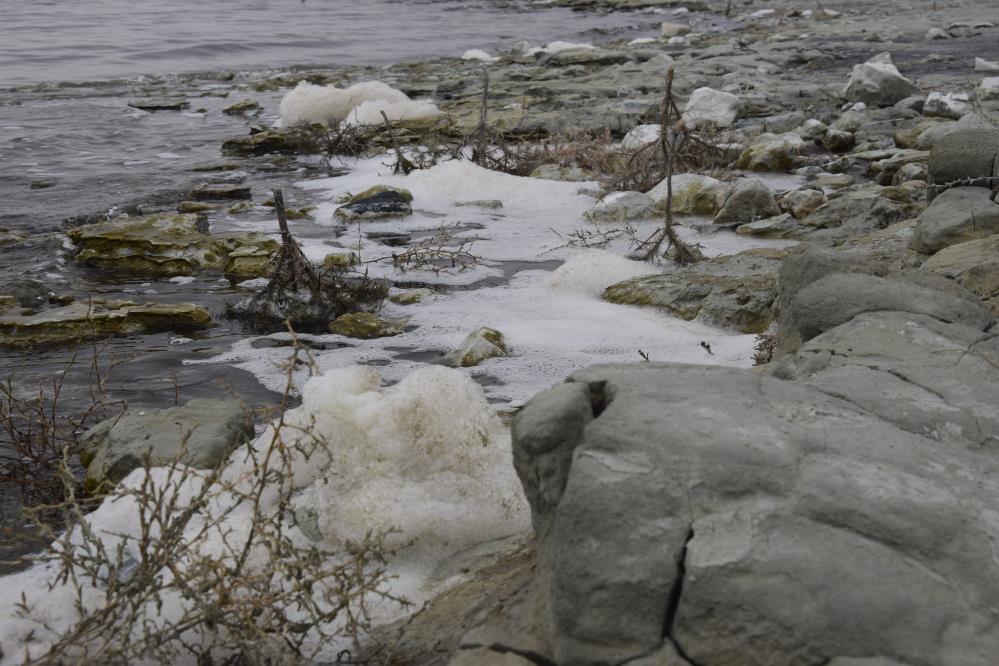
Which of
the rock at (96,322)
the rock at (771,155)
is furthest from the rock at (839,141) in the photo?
the rock at (96,322)

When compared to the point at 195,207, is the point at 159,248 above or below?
above

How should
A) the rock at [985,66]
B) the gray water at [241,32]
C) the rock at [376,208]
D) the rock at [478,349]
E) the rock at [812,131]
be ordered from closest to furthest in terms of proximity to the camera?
the rock at [478,349], the rock at [376,208], the rock at [812,131], the rock at [985,66], the gray water at [241,32]

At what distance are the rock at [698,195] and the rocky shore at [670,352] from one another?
1.3 inches

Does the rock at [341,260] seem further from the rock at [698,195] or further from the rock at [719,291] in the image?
the rock at [698,195]

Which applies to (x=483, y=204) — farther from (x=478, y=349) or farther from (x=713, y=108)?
(x=713, y=108)

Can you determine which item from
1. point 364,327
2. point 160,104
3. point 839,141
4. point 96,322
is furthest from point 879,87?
point 160,104

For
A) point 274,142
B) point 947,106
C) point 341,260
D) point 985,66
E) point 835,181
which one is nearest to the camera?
point 341,260

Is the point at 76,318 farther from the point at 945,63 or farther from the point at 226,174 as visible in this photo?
the point at 945,63

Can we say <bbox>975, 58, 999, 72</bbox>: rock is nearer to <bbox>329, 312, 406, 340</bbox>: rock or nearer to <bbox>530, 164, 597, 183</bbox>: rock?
<bbox>530, 164, 597, 183</bbox>: rock

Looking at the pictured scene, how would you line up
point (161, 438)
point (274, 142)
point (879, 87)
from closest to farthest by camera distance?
point (161, 438), point (879, 87), point (274, 142)

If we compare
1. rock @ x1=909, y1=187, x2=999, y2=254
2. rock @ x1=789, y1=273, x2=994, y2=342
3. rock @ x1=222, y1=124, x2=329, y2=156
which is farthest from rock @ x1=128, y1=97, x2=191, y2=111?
rock @ x1=789, y1=273, x2=994, y2=342

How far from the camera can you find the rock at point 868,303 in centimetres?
319

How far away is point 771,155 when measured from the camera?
8.38 metres

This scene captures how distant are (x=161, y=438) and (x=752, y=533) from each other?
8.13 ft
